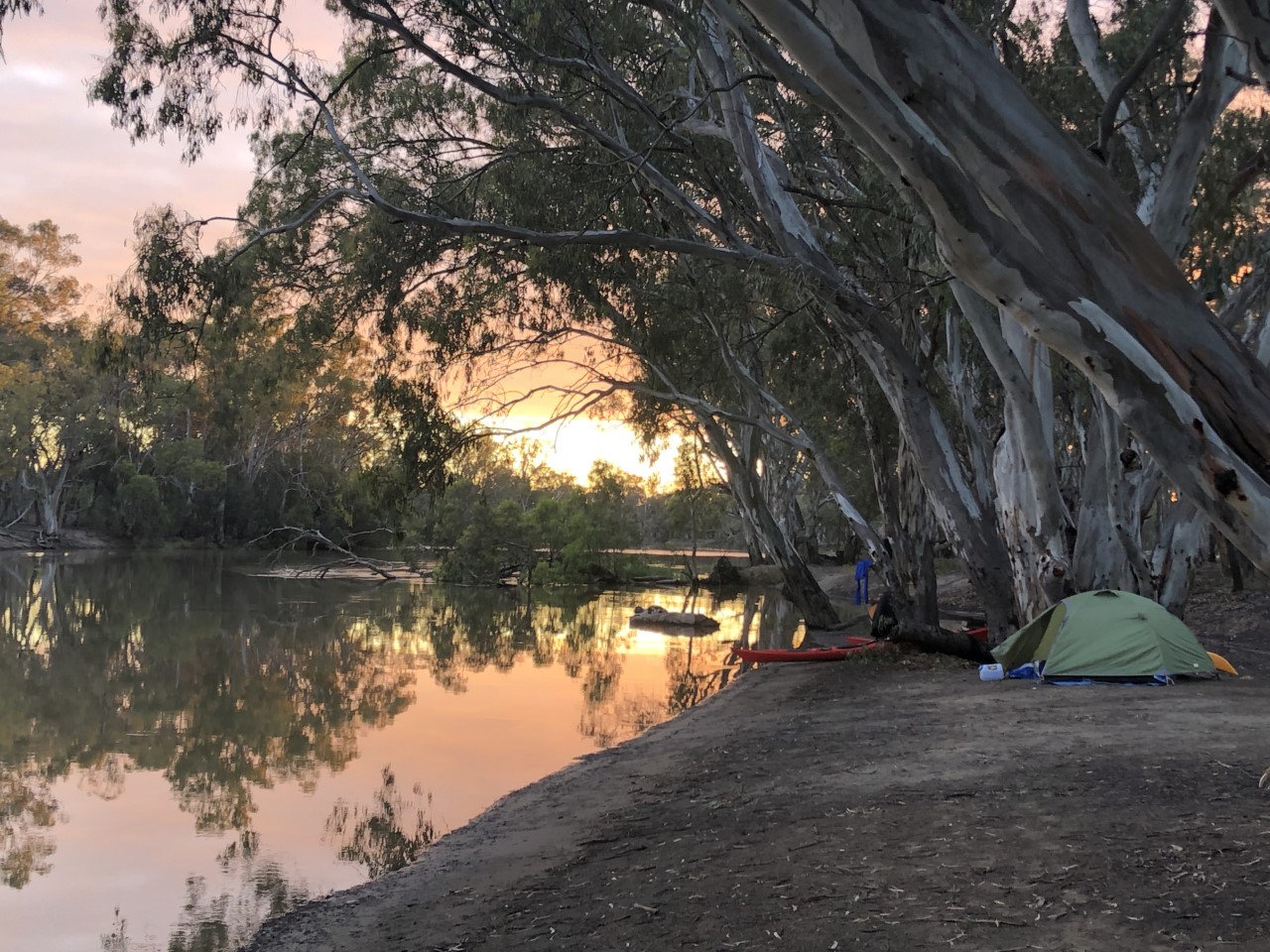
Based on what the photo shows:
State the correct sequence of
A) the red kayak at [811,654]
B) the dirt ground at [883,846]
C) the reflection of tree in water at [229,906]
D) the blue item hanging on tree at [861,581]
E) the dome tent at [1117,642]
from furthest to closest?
the blue item hanging on tree at [861,581] → the red kayak at [811,654] → the dome tent at [1117,642] → the reflection of tree in water at [229,906] → the dirt ground at [883,846]

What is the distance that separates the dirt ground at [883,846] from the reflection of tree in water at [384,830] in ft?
0.88

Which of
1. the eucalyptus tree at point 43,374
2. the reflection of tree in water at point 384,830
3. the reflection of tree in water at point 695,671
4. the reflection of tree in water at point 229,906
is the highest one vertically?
the eucalyptus tree at point 43,374

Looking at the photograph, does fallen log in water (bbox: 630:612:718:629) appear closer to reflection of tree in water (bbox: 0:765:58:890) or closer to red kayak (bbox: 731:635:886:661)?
red kayak (bbox: 731:635:886:661)

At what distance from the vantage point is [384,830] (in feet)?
18.1

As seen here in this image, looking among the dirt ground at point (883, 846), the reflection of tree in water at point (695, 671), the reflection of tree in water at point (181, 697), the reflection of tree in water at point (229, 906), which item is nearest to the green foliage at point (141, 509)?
the reflection of tree in water at point (181, 697)

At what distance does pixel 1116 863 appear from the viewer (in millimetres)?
3203

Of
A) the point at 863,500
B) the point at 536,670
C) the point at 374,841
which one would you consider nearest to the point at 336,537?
the point at 863,500

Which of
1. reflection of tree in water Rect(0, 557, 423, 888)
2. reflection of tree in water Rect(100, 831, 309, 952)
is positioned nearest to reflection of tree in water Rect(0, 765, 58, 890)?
reflection of tree in water Rect(0, 557, 423, 888)

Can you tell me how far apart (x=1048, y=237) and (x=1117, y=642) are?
5243 mm

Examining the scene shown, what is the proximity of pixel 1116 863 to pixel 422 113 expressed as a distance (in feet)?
Answer: 31.9

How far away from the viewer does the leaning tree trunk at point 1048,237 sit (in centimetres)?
292

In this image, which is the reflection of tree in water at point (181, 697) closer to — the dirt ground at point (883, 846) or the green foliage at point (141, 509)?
the dirt ground at point (883, 846)

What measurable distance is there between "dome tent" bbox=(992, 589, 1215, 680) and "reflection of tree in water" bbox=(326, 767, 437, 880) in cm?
452

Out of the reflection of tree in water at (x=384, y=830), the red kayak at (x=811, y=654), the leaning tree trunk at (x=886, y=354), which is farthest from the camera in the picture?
the red kayak at (x=811, y=654)
